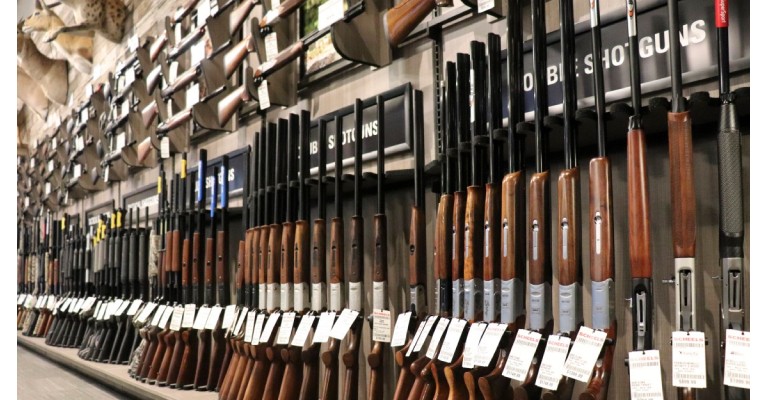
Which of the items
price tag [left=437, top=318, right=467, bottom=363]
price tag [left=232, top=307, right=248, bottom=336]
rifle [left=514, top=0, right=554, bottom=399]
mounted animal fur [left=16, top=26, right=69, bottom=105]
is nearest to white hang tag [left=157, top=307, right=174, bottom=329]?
price tag [left=232, top=307, right=248, bottom=336]

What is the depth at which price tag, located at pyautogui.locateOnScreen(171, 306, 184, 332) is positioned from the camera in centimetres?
318

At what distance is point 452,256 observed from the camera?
1.95 m

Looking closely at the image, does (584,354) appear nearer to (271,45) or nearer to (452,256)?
(452,256)

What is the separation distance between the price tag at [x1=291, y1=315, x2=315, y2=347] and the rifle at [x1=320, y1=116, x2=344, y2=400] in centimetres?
8

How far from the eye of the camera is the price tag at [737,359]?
1.20 meters

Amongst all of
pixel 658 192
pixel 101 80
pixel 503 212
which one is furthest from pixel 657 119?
pixel 101 80

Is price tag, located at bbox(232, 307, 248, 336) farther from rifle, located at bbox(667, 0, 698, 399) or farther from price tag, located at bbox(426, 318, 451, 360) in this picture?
rifle, located at bbox(667, 0, 698, 399)

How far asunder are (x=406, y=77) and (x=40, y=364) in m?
3.75

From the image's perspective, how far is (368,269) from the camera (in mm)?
2650

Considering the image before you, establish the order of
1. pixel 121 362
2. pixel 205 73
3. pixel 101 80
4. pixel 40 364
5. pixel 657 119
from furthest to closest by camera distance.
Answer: pixel 101 80 → pixel 40 364 → pixel 121 362 → pixel 205 73 → pixel 657 119

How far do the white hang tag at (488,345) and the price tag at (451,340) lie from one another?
0.33 ft

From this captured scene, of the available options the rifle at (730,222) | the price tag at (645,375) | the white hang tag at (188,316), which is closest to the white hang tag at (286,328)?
the white hang tag at (188,316)

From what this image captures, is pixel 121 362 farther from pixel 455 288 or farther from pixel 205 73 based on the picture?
pixel 455 288
